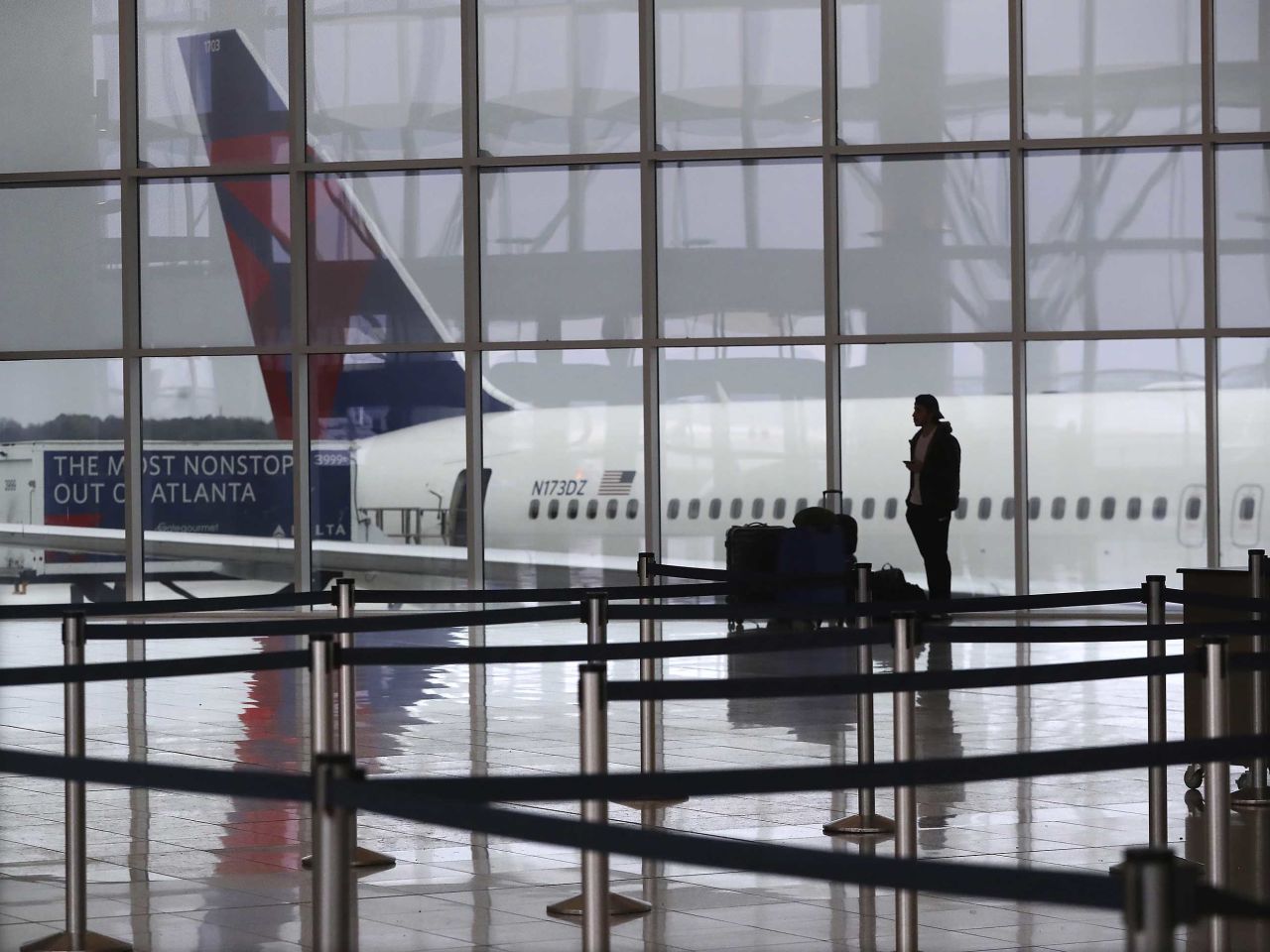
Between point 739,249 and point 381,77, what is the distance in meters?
3.57

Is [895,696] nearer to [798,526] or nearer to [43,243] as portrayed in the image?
[798,526]

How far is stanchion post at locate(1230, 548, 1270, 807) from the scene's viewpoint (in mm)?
7230

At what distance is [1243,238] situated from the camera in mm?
15672

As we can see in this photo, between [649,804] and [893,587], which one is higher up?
[893,587]

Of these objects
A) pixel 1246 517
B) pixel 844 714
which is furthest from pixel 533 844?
pixel 1246 517

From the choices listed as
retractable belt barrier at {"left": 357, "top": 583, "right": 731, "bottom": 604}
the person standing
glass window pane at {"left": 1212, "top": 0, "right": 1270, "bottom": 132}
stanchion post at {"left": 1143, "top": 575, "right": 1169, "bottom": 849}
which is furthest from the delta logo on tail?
stanchion post at {"left": 1143, "top": 575, "right": 1169, "bottom": 849}

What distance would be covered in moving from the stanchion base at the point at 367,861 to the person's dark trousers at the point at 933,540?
8827 millimetres

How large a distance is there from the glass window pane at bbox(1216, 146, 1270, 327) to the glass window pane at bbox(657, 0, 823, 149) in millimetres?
3567

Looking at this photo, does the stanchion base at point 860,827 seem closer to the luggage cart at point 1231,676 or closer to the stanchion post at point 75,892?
the luggage cart at point 1231,676

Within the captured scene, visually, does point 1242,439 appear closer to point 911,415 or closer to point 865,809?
point 911,415

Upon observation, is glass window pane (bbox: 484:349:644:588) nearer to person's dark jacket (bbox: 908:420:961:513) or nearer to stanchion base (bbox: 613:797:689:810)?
person's dark jacket (bbox: 908:420:961:513)

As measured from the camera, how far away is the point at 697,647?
5.69m

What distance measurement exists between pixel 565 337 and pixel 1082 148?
4.82 meters

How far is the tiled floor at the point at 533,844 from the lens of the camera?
5332 mm
